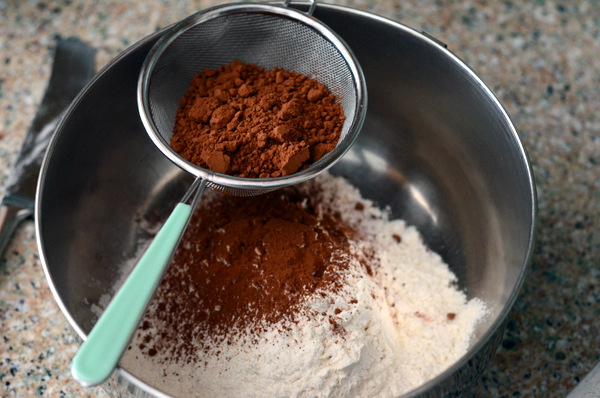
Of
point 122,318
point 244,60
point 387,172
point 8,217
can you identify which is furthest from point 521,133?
point 8,217

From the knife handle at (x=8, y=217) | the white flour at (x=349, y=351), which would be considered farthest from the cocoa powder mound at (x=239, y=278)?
the knife handle at (x=8, y=217)

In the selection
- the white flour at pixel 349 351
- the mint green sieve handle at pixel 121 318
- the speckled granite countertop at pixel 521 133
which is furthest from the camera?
the speckled granite countertop at pixel 521 133

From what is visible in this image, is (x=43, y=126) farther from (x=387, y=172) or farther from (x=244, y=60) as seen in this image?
(x=387, y=172)

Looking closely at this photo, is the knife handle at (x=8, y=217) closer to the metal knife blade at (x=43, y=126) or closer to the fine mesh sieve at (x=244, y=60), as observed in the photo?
the metal knife blade at (x=43, y=126)

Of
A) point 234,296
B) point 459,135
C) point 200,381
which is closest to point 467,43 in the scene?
point 459,135

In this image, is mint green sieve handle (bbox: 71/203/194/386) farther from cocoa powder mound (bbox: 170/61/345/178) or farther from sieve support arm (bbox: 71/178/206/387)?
cocoa powder mound (bbox: 170/61/345/178)

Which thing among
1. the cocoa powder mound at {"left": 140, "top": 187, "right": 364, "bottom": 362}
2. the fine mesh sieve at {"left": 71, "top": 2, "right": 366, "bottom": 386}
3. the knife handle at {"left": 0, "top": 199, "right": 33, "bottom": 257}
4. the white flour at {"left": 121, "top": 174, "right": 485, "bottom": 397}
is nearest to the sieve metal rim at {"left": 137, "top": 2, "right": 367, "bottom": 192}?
the fine mesh sieve at {"left": 71, "top": 2, "right": 366, "bottom": 386}
